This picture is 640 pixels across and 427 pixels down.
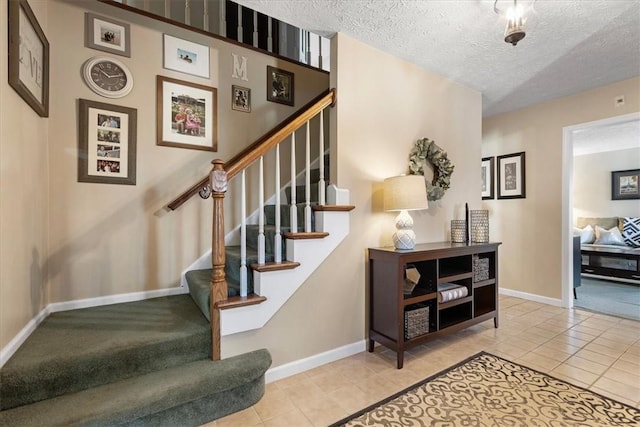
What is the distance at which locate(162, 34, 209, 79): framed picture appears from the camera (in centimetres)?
245

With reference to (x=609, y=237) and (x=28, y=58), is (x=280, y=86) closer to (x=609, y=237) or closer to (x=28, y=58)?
(x=28, y=58)

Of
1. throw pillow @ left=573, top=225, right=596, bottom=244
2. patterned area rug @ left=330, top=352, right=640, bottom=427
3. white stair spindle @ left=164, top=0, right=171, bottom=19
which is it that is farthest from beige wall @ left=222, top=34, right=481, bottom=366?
throw pillow @ left=573, top=225, right=596, bottom=244

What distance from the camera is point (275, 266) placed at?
6.26ft

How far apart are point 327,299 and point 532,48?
279 centimetres

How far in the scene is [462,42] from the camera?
95.0 inches

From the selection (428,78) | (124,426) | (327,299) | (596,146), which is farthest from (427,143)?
(596,146)

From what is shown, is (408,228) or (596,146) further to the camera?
(596,146)

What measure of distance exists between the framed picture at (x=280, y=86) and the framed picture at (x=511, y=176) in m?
3.14

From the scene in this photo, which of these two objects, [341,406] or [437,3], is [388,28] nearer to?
[437,3]

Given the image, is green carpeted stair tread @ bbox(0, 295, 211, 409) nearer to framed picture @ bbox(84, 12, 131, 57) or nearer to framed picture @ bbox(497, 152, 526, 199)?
framed picture @ bbox(84, 12, 131, 57)

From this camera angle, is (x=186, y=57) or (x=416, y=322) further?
(x=186, y=57)

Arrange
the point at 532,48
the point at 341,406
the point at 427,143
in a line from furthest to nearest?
the point at 427,143
the point at 532,48
the point at 341,406

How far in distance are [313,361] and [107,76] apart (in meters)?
2.71

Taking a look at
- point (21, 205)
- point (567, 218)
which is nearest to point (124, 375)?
point (21, 205)
